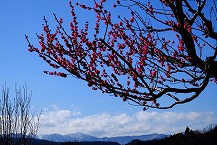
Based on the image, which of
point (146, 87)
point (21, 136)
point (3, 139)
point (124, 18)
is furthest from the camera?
point (21, 136)

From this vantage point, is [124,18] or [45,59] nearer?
[45,59]

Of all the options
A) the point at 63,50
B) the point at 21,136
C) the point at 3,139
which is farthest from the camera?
the point at 21,136

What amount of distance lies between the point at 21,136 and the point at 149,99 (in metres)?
6.37

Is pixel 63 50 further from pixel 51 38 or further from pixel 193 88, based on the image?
pixel 193 88

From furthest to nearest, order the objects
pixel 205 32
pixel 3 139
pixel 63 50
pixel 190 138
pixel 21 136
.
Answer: pixel 190 138 < pixel 21 136 < pixel 3 139 < pixel 205 32 < pixel 63 50

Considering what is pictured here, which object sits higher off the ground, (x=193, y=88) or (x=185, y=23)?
(x=185, y=23)

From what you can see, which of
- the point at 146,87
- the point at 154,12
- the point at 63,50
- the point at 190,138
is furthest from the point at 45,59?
the point at 190,138

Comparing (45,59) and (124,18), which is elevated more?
(124,18)

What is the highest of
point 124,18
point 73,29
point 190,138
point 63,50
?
point 124,18

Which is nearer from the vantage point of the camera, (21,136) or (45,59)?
(45,59)

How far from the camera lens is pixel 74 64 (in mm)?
4969

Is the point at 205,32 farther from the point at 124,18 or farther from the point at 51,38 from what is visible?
the point at 51,38

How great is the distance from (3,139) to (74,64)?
18.2 ft

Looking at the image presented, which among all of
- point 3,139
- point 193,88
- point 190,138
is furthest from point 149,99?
point 190,138
